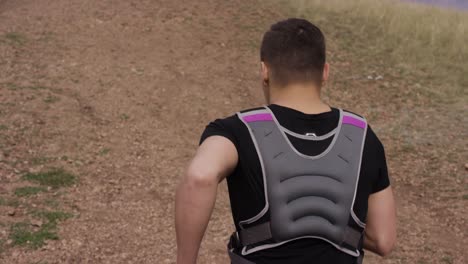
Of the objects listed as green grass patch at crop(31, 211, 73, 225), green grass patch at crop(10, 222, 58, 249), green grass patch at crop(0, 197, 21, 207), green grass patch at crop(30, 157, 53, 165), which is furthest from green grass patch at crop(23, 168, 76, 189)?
green grass patch at crop(10, 222, 58, 249)

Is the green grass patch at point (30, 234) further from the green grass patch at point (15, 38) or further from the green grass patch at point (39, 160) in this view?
the green grass patch at point (15, 38)

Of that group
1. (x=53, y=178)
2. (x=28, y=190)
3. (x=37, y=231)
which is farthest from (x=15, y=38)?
(x=37, y=231)

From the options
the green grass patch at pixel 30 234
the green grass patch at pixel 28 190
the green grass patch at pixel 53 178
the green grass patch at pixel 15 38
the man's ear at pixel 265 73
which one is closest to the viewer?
the man's ear at pixel 265 73

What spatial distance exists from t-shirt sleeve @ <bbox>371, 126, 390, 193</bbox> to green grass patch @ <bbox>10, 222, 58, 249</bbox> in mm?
3718

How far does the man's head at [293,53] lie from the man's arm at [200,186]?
33 cm

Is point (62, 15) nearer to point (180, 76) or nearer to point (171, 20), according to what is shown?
point (171, 20)

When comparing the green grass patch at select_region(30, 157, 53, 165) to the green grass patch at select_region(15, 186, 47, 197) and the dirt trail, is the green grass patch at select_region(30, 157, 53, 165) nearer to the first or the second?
the dirt trail

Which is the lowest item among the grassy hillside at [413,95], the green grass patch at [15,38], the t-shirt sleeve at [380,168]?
the grassy hillside at [413,95]

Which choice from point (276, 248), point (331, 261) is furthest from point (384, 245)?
point (276, 248)

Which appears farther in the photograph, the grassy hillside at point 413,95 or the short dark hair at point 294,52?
the grassy hillside at point 413,95

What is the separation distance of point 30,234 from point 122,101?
371 cm

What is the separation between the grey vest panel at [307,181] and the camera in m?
1.77

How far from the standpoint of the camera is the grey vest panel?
1771 mm

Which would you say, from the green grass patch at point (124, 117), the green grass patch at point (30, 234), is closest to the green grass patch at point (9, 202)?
the green grass patch at point (30, 234)
